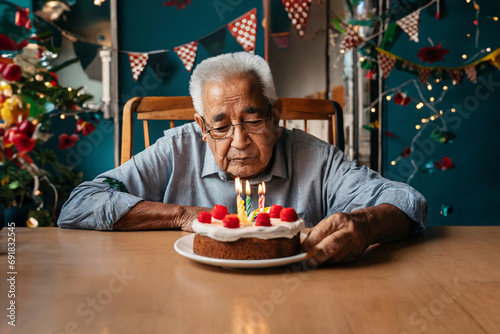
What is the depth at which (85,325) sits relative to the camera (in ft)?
2.33

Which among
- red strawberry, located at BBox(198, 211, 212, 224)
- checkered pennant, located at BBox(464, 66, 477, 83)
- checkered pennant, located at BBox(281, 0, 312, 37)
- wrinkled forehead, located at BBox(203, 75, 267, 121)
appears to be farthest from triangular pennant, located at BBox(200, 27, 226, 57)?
red strawberry, located at BBox(198, 211, 212, 224)

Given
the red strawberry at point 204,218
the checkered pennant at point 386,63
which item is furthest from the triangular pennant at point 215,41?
the red strawberry at point 204,218

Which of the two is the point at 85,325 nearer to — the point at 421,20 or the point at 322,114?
the point at 322,114

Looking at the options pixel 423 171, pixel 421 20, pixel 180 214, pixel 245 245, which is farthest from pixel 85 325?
pixel 421 20

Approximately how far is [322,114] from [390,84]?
71.4 inches

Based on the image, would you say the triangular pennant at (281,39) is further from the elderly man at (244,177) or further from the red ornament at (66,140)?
the elderly man at (244,177)

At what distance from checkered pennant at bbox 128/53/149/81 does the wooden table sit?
2.86 meters

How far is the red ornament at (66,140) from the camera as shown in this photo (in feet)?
12.2

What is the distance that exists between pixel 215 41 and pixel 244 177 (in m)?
2.36

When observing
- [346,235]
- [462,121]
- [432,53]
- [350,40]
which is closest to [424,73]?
[432,53]

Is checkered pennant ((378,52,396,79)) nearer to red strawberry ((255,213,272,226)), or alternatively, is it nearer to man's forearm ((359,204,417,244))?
man's forearm ((359,204,417,244))

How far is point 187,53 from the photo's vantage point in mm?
3852

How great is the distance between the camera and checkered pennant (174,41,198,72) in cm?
384

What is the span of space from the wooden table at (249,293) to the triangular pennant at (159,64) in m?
2.93
